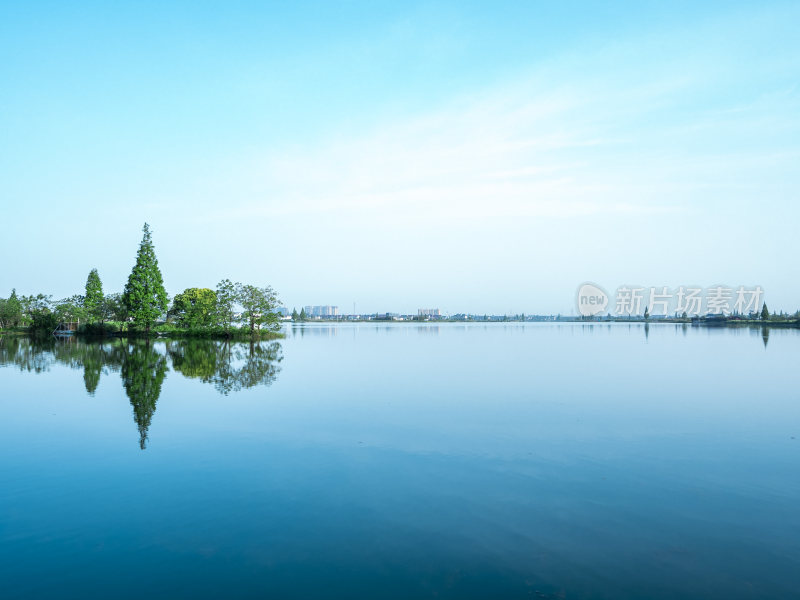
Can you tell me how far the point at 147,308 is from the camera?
2410 inches

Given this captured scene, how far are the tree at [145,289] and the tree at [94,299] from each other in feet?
31.9

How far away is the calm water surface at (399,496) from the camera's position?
18.6 feet

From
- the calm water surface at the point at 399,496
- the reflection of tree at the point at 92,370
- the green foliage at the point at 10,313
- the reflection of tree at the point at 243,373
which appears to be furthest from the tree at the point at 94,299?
the calm water surface at the point at 399,496

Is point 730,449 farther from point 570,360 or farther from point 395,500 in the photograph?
point 570,360

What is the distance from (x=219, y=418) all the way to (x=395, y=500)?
26.8 feet

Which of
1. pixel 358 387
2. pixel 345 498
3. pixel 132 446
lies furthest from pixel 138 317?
pixel 345 498

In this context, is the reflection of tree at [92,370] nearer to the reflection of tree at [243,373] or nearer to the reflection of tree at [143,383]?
the reflection of tree at [143,383]

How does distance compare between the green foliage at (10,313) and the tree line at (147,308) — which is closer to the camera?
the tree line at (147,308)

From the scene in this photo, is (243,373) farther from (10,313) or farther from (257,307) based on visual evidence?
(10,313)

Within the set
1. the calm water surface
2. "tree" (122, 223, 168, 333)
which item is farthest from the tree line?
the calm water surface

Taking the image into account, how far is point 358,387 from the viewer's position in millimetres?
20219

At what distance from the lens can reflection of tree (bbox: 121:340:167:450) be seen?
14.3 metres

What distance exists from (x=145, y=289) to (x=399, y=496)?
205ft

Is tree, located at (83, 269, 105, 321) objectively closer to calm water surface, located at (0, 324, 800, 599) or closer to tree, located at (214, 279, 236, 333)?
tree, located at (214, 279, 236, 333)
